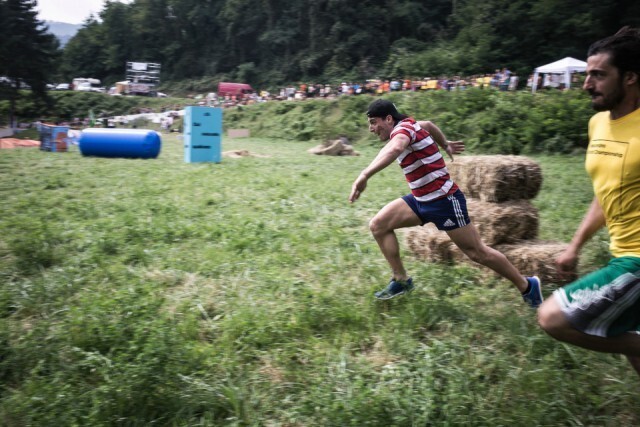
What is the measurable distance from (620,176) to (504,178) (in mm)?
2707

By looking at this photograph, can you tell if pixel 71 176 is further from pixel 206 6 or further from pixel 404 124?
pixel 206 6

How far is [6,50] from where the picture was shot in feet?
130

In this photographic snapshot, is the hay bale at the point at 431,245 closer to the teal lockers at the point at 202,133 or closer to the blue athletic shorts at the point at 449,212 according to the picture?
the blue athletic shorts at the point at 449,212

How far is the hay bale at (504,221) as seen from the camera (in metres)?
5.18

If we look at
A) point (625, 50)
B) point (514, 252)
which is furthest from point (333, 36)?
point (625, 50)

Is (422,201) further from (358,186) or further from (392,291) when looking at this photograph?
(392,291)

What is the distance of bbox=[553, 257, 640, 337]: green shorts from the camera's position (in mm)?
2377

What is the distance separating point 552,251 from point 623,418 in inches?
85.7

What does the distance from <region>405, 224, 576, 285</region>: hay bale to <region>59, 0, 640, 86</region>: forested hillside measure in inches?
1291

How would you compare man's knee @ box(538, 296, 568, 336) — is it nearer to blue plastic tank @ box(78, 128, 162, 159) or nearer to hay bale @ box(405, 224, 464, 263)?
hay bale @ box(405, 224, 464, 263)

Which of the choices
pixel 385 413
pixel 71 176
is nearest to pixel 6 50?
pixel 71 176

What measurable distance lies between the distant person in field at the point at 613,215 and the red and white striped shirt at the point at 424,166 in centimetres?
146

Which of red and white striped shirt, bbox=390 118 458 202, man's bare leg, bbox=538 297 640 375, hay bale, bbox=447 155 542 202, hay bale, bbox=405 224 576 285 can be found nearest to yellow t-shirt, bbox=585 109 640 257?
man's bare leg, bbox=538 297 640 375

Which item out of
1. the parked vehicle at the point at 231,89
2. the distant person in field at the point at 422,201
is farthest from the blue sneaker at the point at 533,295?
the parked vehicle at the point at 231,89
